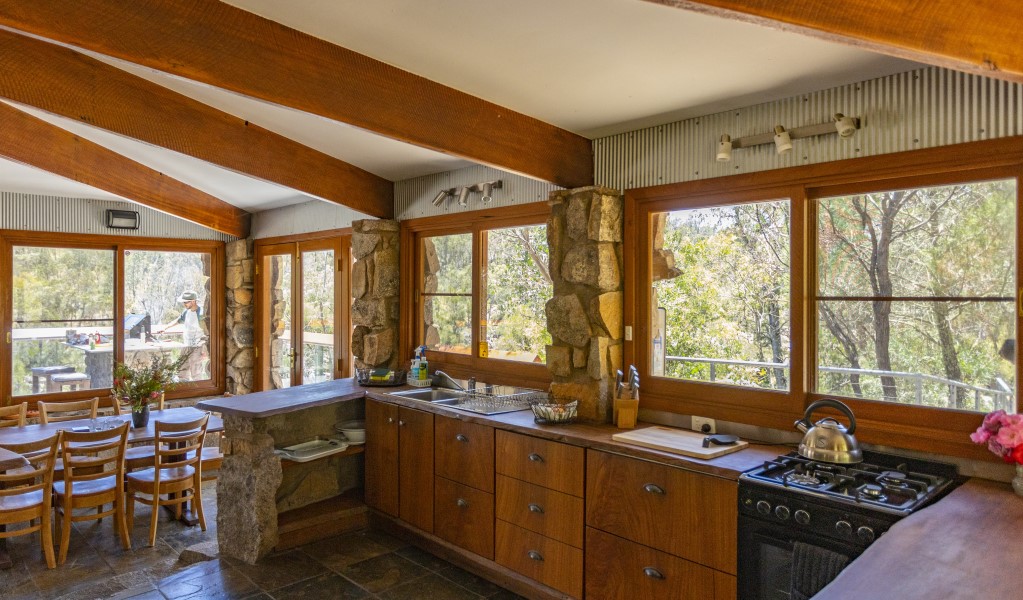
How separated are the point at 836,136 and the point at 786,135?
194 mm

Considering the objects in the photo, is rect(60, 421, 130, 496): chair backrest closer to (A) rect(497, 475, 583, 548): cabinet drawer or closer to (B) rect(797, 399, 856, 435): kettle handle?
(A) rect(497, 475, 583, 548): cabinet drawer

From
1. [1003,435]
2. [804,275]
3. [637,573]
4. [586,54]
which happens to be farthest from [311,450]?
[1003,435]

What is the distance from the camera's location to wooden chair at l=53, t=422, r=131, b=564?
378 centimetres

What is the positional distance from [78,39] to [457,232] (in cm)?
266

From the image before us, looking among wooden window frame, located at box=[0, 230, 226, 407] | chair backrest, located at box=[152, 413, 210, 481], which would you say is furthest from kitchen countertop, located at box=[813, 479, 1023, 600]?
wooden window frame, located at box=[0, 230, 226, 407]

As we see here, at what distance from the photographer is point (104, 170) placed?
4.83m

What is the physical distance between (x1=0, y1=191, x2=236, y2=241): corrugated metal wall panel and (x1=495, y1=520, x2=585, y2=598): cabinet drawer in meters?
4.84

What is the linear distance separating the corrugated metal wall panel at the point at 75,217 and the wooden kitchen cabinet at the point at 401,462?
3467 mm

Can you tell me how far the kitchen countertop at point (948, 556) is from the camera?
1436 millimetres

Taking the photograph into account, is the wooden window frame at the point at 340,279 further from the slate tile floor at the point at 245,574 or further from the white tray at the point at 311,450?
the slate tile floor at the point at 245,574

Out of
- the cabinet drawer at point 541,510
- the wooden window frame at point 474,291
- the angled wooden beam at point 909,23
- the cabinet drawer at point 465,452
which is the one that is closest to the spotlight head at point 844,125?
the angled wooden beam at point 909,23

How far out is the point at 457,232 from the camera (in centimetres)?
453

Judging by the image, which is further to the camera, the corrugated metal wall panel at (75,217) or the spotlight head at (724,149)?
the corrugated metal wall panel at (75,217)

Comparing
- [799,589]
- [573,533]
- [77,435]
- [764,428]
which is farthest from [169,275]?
[799,589]
